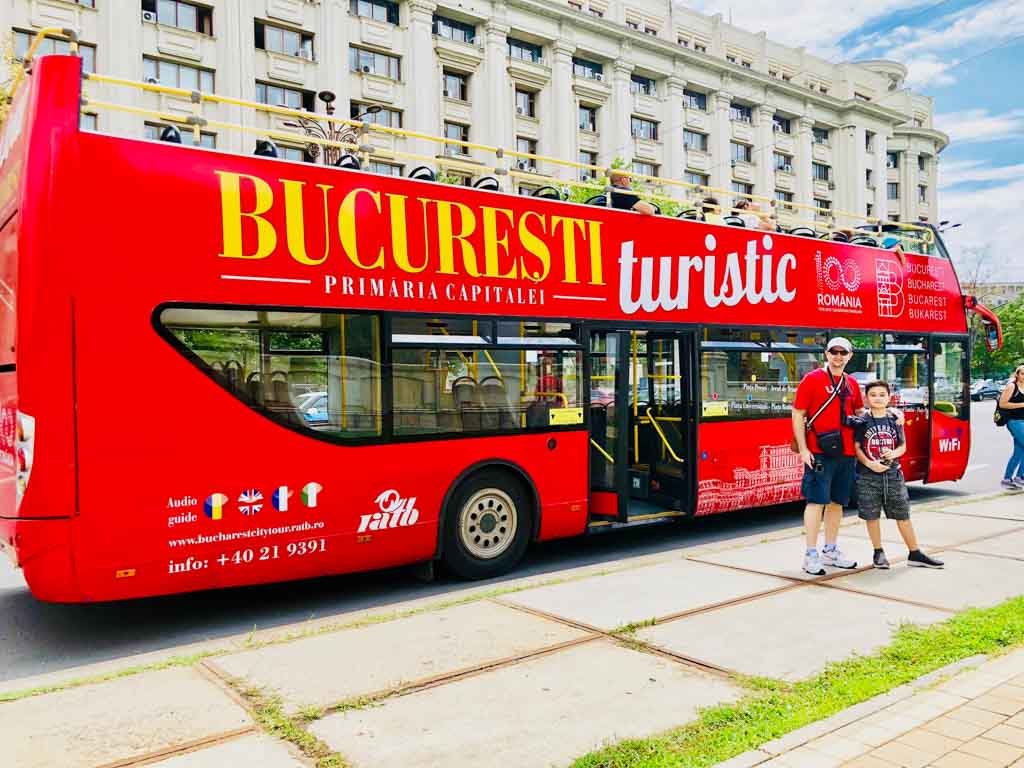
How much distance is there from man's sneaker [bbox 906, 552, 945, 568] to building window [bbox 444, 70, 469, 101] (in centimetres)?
3474

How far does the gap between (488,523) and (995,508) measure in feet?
21.6

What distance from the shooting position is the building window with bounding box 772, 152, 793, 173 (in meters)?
54.5

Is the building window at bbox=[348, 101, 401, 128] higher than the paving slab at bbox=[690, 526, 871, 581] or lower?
higher

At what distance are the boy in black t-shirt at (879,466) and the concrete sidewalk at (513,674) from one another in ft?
1.25

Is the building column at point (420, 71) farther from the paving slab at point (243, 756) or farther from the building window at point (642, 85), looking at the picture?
the paving slab at point (243, 756)

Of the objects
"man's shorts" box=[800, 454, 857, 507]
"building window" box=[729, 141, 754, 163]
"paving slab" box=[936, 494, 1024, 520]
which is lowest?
"paving slab" box=[936, 494, 1024, 520]

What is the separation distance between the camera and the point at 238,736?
3963mm

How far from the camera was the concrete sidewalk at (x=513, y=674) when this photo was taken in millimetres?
3807

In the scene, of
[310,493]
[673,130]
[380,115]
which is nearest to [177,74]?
[380,115]

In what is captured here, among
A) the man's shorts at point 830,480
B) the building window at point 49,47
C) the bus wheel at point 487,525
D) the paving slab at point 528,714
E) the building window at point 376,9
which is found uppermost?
the building window at point 376,9

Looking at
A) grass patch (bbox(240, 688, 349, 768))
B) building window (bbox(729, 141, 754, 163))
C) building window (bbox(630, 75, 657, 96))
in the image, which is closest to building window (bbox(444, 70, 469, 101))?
building window (bbox(630, 75, 657, 96))

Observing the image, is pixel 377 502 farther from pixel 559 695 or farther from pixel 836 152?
pixel 836 152

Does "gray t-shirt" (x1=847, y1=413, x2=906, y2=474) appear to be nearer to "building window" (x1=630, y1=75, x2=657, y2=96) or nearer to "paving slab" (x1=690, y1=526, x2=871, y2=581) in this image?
"paving slab" (x1=690, y1=526, x2=871, y2=581)

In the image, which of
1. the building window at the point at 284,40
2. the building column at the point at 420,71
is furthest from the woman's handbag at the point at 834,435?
the building column at the point at 420,71
